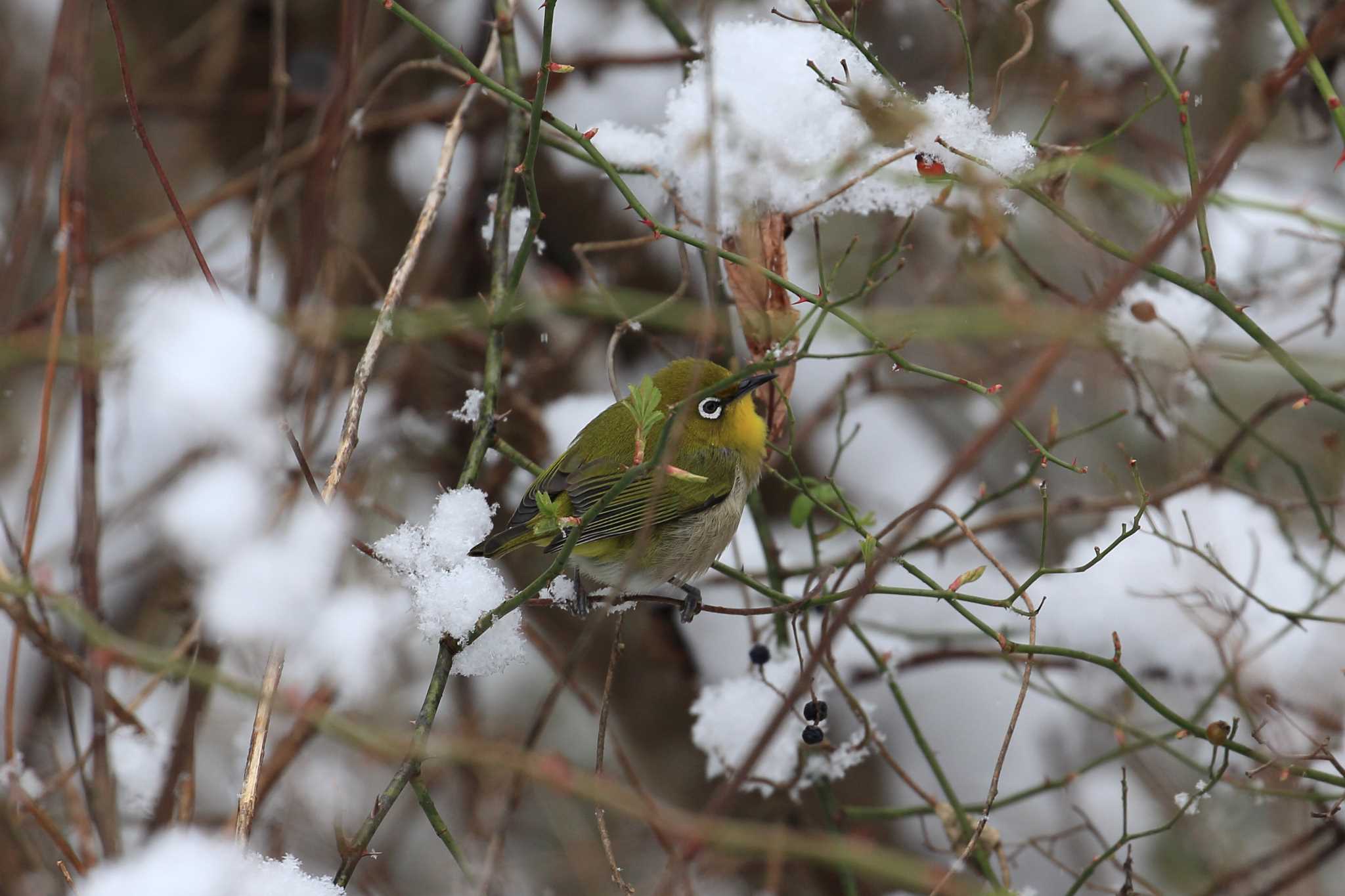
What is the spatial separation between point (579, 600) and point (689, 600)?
0.40 m

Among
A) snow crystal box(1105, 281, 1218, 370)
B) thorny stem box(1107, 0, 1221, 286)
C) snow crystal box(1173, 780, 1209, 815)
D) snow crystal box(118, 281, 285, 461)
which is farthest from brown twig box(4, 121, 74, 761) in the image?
snow crystal box(1105, 281, 1218, 370)

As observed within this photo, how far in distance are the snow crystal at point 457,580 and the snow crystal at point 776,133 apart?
3.05 ft

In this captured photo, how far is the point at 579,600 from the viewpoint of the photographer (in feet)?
10.0

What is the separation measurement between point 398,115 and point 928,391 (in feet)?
7.37

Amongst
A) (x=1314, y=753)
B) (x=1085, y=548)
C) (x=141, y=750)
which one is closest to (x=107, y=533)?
(x=141, y=750)

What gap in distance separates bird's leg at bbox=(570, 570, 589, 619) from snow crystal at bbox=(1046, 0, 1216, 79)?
2.68m

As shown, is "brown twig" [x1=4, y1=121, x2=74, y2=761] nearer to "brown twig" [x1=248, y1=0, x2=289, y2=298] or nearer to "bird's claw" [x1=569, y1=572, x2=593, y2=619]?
"brown twig" [x1=248, y1=0, x2=289, y2=298]

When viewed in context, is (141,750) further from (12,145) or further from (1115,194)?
(1115,194)

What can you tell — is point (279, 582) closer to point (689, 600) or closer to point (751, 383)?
point (689, 600)

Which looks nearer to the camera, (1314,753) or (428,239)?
(1314,753)

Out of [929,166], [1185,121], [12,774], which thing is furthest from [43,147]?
[1185,121]

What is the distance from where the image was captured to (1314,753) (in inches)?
103

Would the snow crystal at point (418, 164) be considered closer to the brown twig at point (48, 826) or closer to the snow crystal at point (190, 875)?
the brown twig at point (48, 826)

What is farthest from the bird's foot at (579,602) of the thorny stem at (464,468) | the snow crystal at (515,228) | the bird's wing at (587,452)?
the snow crystal at (515,228)
